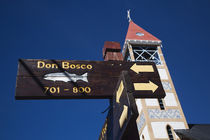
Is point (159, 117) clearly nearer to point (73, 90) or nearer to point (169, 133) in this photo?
point (169, 133)

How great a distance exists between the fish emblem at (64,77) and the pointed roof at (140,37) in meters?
21.1

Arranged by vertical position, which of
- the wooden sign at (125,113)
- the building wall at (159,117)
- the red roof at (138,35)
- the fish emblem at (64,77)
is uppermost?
the red roof at (138,35)

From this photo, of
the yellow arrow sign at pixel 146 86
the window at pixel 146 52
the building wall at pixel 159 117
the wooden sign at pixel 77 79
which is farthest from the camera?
the window at pixel 146 52

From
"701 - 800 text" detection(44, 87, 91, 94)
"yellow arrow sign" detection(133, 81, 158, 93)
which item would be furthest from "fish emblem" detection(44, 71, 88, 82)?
"yellow arrow sign" detection(133, 81, 158, 93)

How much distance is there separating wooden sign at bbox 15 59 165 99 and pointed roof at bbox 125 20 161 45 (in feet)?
68.4

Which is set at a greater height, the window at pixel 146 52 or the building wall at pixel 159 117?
the window at pixel 146 52

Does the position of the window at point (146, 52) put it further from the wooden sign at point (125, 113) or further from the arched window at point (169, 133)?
the wooden sign at point (125, 113)

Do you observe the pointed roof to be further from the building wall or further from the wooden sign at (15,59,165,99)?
the wooden sign at (15,59,165,99)

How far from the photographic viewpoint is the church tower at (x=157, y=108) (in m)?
17.0

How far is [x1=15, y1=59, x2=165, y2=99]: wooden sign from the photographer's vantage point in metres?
2.70

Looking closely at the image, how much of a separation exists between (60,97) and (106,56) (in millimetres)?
1235

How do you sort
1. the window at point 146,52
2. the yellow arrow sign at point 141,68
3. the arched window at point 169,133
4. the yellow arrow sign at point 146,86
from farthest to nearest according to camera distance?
the window at point 146,52 < the arched window at point 169,133 < the yellow arrow sign at point 141,68 < the yellow arrow sign at point 146,86

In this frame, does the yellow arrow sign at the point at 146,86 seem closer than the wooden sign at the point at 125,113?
No

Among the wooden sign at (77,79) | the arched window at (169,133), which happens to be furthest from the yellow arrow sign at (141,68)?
the arched window at (169,133)
